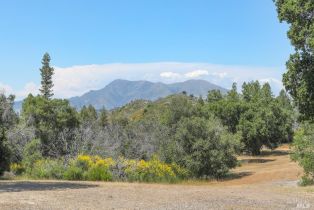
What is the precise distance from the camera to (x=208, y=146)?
34.7 metres

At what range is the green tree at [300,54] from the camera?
58.4 ft

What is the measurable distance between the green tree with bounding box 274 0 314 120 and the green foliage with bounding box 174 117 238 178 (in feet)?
52.6

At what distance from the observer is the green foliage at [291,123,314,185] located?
987 inches

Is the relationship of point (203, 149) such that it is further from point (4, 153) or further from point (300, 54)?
point (300, 54)

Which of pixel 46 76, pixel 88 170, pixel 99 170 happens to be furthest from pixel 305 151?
pixel 46 76

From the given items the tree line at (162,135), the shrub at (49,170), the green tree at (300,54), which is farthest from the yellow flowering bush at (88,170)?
the green tree at (300,54)

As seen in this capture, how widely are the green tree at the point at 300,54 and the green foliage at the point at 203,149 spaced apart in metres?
16.0

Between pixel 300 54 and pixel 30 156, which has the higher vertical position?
pixel 300 54

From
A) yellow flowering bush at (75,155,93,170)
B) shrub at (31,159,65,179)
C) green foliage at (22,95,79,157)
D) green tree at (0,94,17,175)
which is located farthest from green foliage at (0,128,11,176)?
green foliage at (22,95,79,157)

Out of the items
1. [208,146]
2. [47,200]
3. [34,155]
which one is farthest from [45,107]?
[47,200]

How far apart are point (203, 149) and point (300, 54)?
17.2m

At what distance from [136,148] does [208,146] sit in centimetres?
1050

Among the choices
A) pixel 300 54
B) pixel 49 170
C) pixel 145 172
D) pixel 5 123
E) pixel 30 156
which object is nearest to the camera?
pixel 300 54

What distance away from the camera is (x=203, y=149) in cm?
3475
